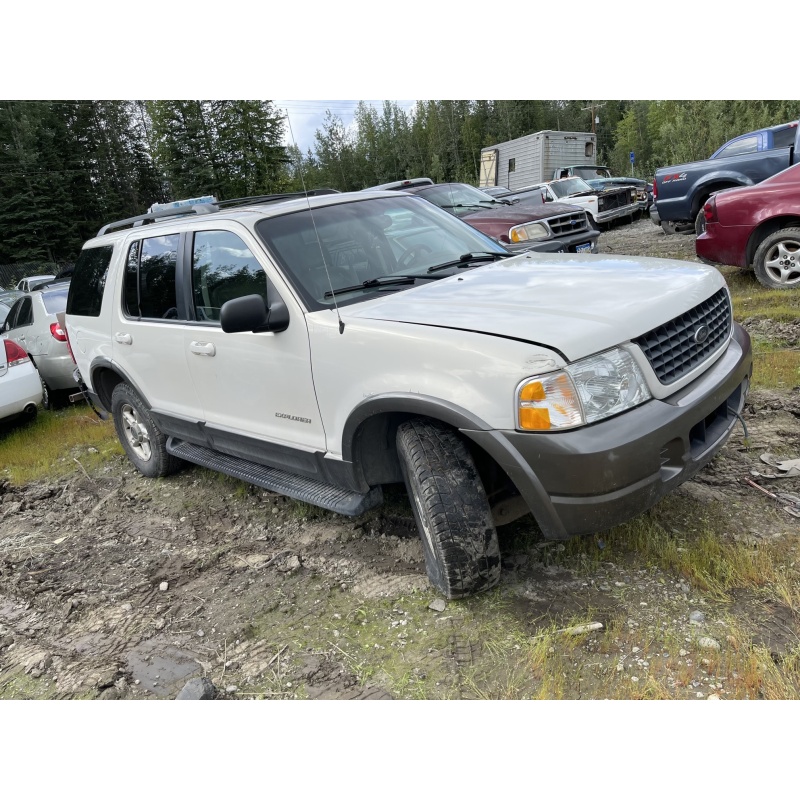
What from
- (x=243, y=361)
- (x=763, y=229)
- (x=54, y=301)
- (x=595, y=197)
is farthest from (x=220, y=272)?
(x=595, y=197)

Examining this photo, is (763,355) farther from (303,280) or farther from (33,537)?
(33,537)

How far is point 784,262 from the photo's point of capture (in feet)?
22.9

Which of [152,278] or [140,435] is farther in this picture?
[140,435]

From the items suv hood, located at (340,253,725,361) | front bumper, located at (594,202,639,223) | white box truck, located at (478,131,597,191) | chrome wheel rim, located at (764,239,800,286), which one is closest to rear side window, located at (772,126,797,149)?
chrome wheel rim, located at (764,239,800,286)

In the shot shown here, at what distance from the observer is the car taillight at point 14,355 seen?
24.6ft

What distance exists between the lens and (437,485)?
9.14 ft

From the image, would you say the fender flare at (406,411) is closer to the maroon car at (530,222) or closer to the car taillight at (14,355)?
the maroon car at (530,222)

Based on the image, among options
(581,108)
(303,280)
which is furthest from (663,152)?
(303,280)

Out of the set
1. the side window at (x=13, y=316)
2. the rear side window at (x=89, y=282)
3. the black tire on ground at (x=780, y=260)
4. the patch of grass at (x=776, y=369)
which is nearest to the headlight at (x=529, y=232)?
A: the black tire on ground at (x=780, y=260)

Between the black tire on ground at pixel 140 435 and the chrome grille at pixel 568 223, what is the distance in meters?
5.47

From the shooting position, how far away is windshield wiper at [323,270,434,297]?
11.0ft

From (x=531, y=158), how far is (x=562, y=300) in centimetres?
2671

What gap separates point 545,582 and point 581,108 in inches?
1195

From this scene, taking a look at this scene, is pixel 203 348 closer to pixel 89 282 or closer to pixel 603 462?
pixel 89 282
